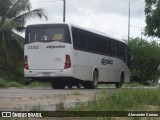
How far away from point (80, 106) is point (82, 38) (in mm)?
12802

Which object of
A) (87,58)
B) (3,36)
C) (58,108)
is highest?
(3,36)

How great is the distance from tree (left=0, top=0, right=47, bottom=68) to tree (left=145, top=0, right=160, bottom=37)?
11985mm

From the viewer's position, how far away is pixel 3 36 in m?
38.2

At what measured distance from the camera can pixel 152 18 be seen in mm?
30344

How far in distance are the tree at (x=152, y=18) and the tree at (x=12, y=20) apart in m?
12.0

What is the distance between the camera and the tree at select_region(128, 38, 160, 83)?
48875 mm

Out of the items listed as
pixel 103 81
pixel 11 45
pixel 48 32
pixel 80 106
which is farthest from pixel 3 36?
pixel 80 106

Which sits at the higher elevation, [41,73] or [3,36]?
[3,36]

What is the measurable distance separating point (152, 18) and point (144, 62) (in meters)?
19.5

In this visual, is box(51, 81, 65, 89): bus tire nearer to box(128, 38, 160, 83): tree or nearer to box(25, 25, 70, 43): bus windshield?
box(25, 25, 70, 43): bus windshield

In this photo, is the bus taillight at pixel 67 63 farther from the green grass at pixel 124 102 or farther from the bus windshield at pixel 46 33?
the green grass at pixel 124 102

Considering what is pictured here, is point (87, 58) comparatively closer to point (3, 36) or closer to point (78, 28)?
point (78, 28)

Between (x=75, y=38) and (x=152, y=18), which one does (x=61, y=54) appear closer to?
(x=75, y=38)

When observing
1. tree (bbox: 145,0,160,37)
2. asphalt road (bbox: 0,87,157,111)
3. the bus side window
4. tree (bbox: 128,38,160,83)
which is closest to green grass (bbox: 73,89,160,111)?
asphalt road (bbox: 0,87,157,111)
